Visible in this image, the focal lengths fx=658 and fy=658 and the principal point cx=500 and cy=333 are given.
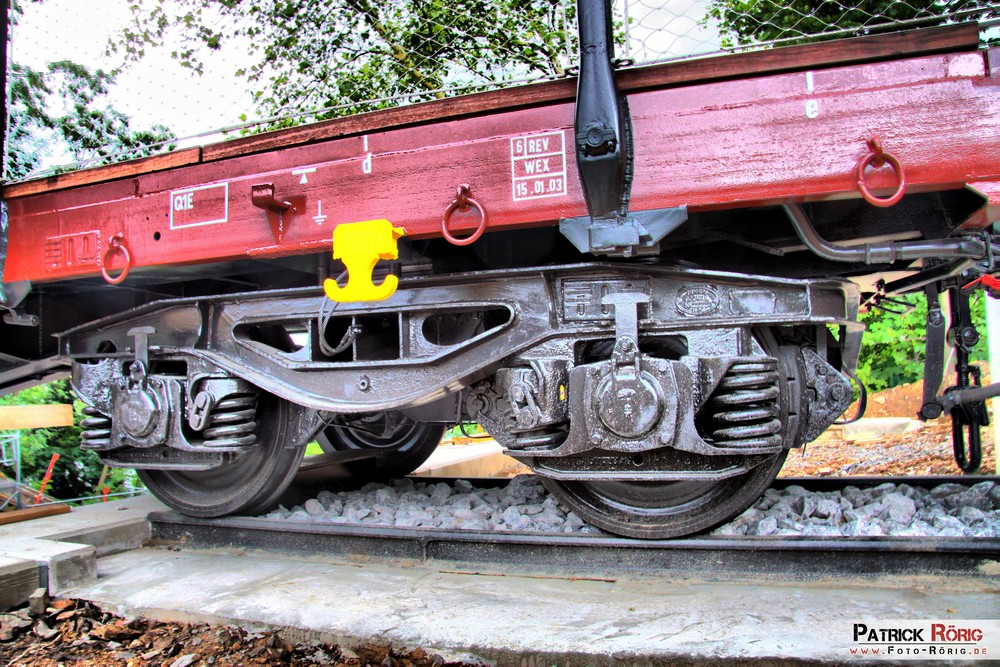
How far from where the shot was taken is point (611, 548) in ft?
9.43

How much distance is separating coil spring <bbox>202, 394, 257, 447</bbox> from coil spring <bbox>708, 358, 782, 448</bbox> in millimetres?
2289

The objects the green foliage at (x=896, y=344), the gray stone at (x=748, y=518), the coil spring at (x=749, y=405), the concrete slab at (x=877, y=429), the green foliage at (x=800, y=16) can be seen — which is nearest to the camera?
the green foliage at (x=800, y=16)

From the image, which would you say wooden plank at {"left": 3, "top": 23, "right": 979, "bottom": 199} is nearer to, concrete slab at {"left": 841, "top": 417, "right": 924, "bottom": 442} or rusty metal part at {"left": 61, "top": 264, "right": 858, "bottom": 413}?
rusty metal part at {"left": 61, "top": 264, "right": 858, "bottom": 413}

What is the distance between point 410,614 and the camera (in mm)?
2434

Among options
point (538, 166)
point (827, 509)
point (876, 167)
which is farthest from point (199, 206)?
point (827, 509)

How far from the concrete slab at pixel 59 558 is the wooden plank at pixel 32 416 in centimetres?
182

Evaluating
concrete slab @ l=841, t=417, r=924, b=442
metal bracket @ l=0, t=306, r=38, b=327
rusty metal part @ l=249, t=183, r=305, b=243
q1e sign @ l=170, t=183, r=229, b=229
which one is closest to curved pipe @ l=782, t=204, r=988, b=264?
rusty metal part @ l=249, t=183, r=305, b=243

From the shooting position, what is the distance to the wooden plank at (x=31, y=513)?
3.95m

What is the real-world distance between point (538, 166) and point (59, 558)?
106 inches

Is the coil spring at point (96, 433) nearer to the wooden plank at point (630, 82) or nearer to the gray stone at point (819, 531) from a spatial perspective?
the wooden plank at point (630, 82)

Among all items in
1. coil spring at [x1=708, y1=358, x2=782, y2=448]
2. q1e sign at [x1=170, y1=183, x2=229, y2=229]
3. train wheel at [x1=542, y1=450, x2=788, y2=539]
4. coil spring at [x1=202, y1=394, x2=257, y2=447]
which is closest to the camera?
coil spring at [x1=708, y1=358, x2=782, y2=448]

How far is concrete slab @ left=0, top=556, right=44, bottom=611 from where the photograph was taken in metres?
2.72

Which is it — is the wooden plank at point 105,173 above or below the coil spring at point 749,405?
above

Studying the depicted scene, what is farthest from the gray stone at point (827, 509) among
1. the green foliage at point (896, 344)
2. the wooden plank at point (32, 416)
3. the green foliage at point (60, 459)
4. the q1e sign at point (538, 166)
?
the green foliage at point (896, 344)
